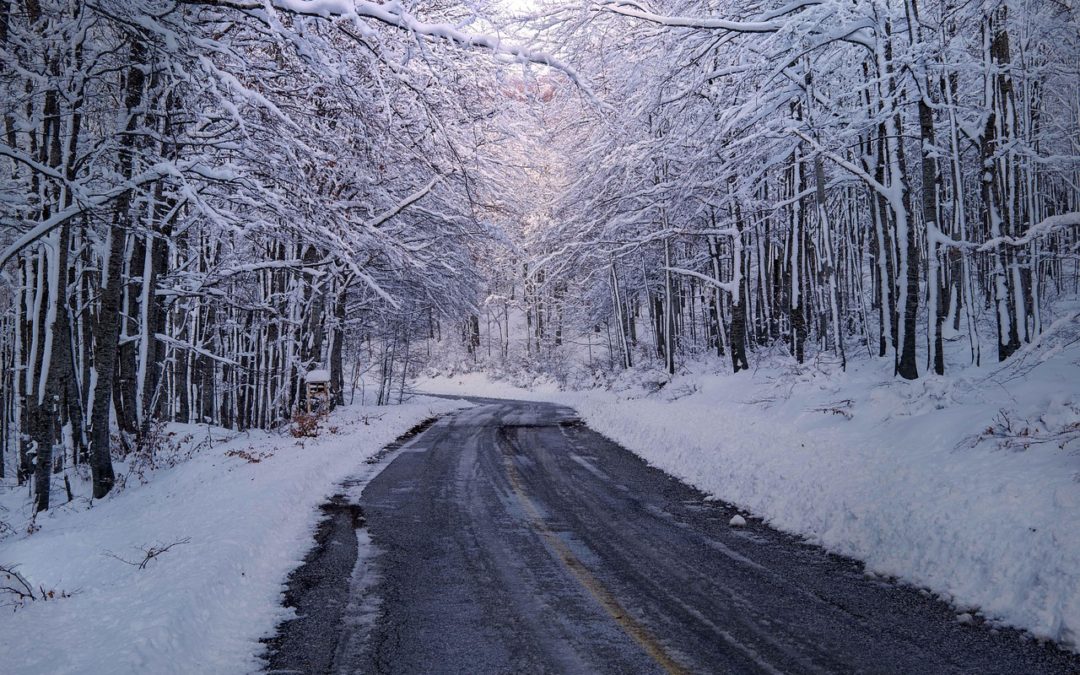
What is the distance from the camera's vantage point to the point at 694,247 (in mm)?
34969

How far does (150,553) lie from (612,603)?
4.38 m

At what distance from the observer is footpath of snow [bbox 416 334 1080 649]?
18.3 feet

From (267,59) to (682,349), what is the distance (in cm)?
2734

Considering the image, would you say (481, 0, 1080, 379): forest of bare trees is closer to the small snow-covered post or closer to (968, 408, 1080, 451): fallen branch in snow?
(968, 408, 1080, 451): fallen branch in snow

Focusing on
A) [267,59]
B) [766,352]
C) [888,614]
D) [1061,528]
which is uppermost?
[267,59]

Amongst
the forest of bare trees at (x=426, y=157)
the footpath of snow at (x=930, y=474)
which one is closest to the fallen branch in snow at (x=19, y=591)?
the forest of bare trees at (x=426, y=157)

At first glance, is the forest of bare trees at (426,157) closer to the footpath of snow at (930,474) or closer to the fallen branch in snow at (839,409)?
the footpath of snow at (930,474)

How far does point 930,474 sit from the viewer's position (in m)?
7.54

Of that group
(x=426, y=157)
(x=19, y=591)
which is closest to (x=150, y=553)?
(x=19, y=591)

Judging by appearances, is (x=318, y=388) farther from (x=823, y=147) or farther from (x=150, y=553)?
(x=823, y=147)

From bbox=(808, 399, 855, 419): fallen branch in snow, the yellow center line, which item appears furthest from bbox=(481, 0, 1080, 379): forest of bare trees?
the yellow center line

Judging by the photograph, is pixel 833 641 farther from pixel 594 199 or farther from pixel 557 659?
pixel 594 199

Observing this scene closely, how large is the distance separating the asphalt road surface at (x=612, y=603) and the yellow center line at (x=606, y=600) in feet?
0.07

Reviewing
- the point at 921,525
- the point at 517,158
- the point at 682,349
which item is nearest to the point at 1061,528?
the point at 921,525
